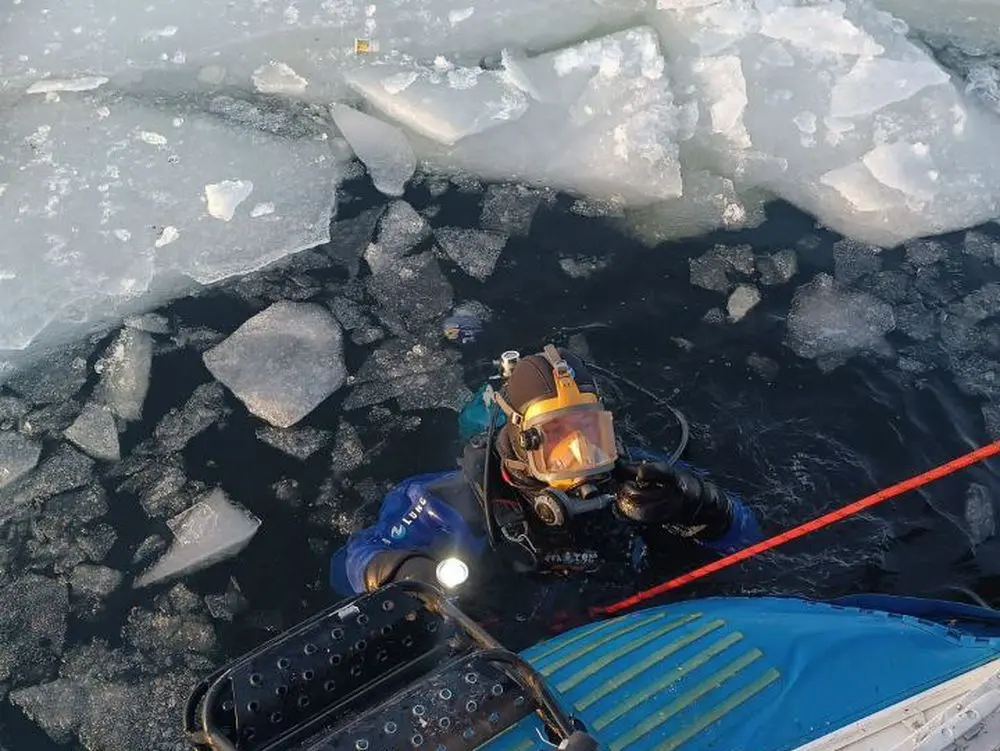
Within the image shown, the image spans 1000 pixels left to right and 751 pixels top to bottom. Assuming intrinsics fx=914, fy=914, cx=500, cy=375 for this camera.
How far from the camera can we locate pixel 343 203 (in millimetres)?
5336

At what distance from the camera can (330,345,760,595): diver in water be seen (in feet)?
10.9

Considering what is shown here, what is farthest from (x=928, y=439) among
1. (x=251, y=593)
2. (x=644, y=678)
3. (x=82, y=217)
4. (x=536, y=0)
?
(x=82, y=217)

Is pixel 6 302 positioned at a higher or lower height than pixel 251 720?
lower

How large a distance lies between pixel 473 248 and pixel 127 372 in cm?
193

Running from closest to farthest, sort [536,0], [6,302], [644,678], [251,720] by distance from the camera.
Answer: [251,720]
[644,678]
[6,302]
[536,0]

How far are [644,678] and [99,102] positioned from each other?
16.1 ft

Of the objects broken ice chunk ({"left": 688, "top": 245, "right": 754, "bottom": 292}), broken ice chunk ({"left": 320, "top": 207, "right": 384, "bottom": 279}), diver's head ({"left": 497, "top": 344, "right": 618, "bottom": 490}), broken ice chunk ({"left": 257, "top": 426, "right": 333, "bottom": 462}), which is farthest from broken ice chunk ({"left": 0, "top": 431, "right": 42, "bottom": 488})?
broken ice chunk ({"left": 688, "top": 245, "right": 754, "bottom": 292})

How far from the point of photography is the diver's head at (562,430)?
10.9ft

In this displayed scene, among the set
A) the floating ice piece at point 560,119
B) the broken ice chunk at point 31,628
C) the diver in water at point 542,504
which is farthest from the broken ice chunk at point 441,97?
the broken ice chunk at point 31,628

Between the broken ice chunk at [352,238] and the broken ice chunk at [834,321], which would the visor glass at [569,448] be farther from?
the broken ice chunk at [352,238]

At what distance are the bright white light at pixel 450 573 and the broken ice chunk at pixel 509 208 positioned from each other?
2438mm

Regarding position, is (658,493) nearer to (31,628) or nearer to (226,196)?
(31,628)

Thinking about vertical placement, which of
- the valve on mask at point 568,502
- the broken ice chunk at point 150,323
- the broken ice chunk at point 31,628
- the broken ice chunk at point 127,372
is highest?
the valve on mask at point 568,502

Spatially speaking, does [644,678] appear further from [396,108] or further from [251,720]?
[396,108]
